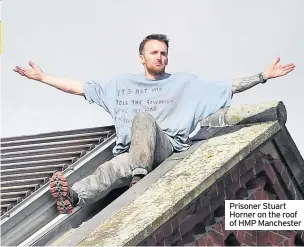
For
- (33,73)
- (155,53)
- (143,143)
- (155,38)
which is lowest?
(143,143)

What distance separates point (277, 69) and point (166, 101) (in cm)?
141

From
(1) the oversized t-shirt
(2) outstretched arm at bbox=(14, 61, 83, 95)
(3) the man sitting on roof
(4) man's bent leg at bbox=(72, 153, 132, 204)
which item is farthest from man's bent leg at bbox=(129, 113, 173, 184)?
(2) outstretched arm at bbox=(14, 61, 83, 95)

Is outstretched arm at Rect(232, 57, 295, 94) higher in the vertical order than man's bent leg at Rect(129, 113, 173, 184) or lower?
higher

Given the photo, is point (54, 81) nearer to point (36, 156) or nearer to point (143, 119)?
point (36, 156)

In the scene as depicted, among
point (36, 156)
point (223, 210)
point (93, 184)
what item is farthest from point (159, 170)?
point (36, 156)

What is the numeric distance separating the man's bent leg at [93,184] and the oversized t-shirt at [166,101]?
1.43 feet

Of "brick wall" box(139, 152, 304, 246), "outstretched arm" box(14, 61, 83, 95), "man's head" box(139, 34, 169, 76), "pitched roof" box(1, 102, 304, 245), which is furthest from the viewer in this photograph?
"outstretched arm" box(14, 61, 83, 95)

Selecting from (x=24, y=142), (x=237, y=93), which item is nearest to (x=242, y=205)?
(x=237, y=93)

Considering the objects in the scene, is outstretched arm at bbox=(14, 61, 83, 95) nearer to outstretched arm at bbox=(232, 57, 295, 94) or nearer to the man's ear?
the man's ear

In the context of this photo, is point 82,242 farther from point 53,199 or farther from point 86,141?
point 86,141

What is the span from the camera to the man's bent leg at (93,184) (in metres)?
7.58

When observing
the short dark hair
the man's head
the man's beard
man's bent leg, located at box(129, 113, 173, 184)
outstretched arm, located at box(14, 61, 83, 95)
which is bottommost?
man's bent leg, located at box(129, 113, 173, 184)

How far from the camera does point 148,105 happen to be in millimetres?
8977

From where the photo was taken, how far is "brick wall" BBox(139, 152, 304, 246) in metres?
7.06
